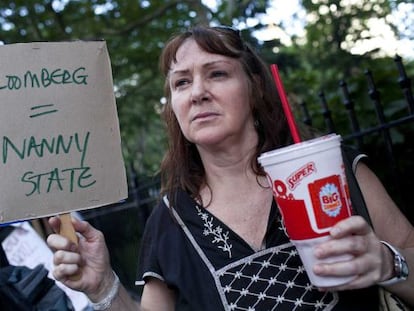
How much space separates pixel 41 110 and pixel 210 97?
0.55m

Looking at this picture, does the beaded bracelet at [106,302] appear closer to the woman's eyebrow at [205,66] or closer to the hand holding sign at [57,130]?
the hand holding sign at [57,130]

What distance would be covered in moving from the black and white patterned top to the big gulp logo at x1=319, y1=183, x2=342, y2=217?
393mm

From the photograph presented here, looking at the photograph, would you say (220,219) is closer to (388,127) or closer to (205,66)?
(205,66)

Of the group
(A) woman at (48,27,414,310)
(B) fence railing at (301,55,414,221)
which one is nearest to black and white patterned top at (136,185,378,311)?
(A) woman at (48,27,414,310)

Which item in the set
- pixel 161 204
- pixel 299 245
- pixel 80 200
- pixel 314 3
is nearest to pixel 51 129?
pixel 80 200

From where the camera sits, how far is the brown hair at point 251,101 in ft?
5.65

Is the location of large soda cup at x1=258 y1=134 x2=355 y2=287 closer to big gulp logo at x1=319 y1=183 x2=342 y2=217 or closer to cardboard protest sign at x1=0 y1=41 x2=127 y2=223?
big gulp logo at x1=319 y1=183 x2=342 y2=217

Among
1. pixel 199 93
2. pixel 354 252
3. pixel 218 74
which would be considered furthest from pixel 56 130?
pixel 354 252

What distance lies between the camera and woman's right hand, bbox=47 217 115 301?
130cm

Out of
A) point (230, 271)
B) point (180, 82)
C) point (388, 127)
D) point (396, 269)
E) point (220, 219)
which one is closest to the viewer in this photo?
point (396, 269)

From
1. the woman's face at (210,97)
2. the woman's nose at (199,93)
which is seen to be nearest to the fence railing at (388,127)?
the woman's face at (210,97)

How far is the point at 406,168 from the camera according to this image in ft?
10.5

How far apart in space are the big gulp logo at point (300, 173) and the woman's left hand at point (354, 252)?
0.13m

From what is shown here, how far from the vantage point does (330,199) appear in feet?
3.78
